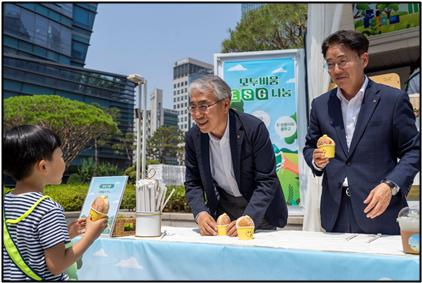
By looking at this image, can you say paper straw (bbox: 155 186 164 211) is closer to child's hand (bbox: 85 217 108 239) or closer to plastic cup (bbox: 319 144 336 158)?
child's hand (bbox: 85 217 108 239)

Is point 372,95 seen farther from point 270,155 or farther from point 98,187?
point 98,187

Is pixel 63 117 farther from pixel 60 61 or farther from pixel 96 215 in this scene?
pixel 96 215

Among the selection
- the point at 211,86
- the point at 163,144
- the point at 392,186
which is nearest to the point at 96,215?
the point at 211,86

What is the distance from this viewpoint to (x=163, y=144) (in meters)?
42.8

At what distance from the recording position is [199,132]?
81.0 inches

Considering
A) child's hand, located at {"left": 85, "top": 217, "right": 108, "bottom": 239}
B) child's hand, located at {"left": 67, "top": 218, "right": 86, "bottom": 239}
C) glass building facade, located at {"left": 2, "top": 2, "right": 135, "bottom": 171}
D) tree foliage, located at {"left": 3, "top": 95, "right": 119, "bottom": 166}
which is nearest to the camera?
child's hand, located at {"left": 85, "top": 217, "right": 108, "bottom": 239}

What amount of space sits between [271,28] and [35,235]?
13.0 m

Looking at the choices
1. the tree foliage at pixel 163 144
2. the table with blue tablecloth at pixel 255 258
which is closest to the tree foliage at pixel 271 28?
the table with blue tablecloth at pixel 255 258

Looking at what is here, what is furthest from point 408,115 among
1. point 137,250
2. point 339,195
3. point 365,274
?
point 137,250

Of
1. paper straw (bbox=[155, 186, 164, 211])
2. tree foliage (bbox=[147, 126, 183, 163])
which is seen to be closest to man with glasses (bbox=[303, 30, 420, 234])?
paper straw (bbox=[155, 186, 164, 211])

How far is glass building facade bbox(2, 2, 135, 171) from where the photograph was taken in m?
36.1

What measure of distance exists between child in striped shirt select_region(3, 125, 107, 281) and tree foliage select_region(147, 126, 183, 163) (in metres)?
41.0

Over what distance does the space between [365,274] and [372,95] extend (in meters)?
0.81

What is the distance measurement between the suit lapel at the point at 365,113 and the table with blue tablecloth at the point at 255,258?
397mm
